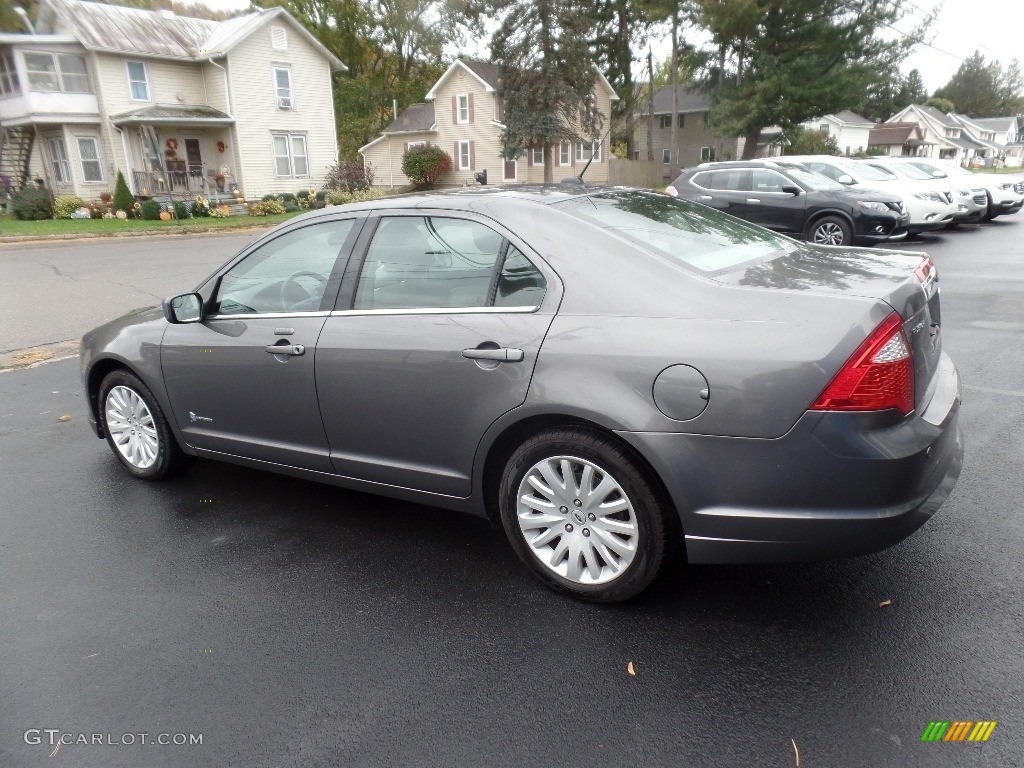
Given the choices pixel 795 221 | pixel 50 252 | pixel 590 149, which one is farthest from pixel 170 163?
pixel 795 221

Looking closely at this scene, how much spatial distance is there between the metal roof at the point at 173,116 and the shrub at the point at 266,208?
162 inches

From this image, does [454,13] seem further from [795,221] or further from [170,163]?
[795,221]

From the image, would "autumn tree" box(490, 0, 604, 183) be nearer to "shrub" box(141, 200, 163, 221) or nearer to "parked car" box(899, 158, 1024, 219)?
"shrub" box(141, 200, 163, 221)

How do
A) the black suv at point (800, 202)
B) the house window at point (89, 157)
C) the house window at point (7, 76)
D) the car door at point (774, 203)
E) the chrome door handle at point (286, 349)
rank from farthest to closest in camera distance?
1. the house window at point (89, 157)
2. the house window at point (7, 76)
3. the car door at point (774, 203)
4. the black suv at point (800, 202)
5. the chrome door handle at point (286, 349)

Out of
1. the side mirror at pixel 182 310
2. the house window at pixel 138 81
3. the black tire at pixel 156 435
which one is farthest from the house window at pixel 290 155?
the side mirror at pixel 182 310

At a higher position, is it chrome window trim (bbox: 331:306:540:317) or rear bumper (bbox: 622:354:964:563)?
chrome window trim (bbox: 331:306:540:317)

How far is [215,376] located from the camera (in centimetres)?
394

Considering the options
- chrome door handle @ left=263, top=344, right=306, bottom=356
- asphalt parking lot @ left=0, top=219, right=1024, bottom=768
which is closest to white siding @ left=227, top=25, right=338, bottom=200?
asphalt parking lot @ left=0, top=219, right=1024, bottom=768

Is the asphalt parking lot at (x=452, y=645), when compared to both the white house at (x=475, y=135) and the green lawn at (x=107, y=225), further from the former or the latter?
the white house at (x=475, y=135)

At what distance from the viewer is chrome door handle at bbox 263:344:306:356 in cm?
357

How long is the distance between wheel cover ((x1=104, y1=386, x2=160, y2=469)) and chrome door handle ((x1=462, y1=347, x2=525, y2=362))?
2379 mm

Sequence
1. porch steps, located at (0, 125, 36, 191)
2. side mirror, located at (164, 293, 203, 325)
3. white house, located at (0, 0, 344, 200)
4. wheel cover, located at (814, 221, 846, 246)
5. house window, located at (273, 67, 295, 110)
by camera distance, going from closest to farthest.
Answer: side mirror, located at (164, 293, 203, 325)
wheel cover, located at (814, 221, 846, 246)
white house, located at (0, 0, 344, 200)
porch steps, located at (0, 125, 36, 191)
house window, located at (273, 67, 295, 110)

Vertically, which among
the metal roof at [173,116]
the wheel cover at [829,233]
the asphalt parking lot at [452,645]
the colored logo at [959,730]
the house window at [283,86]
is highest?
the house window at [283,86]

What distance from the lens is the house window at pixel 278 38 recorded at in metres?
31.2
